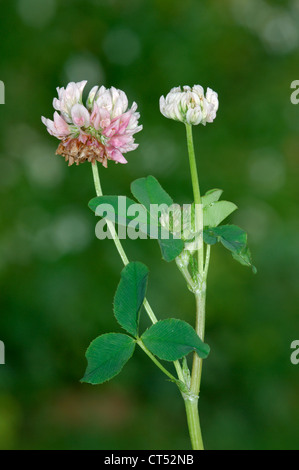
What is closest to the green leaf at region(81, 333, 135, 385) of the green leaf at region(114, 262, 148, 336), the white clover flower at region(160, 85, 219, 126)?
the green leaf at region(114, 262, 148, 336)

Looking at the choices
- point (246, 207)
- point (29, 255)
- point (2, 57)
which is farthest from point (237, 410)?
point (2, 57)

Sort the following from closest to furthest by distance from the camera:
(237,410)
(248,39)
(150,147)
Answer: (150,147) → (248,39) → (237,410)

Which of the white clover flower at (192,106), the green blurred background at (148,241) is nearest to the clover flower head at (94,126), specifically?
the white clover flower at (192,106)

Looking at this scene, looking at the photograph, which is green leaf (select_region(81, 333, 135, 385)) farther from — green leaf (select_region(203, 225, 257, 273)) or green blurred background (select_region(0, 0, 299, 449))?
green blurred background (select_region(0, 0, 299, 449))

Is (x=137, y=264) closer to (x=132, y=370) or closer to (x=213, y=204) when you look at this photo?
(x=213, y=204)

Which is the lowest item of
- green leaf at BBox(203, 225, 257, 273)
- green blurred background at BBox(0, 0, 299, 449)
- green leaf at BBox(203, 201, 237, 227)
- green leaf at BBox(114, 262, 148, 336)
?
green leaf at BBox(114, 262, 148, 336)
